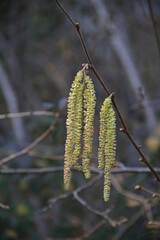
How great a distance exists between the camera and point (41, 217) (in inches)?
138

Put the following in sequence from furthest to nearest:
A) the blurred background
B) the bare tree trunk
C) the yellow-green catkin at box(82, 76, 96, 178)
A: the bare tree trunk, the blurred background, the yellow-green catkin at box(82, 76, 96, 178)

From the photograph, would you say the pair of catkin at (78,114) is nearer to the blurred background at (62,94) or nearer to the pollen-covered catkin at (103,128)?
the pollen-covered catkin at (103,128)

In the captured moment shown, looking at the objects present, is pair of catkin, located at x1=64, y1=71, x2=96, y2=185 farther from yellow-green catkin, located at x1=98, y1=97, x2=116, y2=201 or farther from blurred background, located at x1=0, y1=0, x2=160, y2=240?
blurred background, located at x1=0, y1=0, x2=160, y2=240

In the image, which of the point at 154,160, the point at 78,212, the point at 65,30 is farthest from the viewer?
the point at 65,30

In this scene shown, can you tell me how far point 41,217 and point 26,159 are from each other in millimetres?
1102

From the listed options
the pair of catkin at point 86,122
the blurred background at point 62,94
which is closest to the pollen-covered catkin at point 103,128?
the pair of catkin at point 86,122

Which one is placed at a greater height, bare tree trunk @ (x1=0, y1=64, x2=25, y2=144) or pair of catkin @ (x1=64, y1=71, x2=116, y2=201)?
bare tree trunk @ (x1=0, y1=64, x2=25, y2=144)

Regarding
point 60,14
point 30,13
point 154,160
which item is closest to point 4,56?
point 30,13

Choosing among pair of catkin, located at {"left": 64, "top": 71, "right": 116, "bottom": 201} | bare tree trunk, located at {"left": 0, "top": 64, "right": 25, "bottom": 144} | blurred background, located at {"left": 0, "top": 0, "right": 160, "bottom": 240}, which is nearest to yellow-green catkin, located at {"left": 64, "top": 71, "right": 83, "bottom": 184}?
pair of catkin, located at {"left": 64, "top": 71, "right": 116, "bottom": 201}

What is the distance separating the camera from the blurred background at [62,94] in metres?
2.23

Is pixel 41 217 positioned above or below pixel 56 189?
below

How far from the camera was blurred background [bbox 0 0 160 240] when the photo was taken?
2.23 meters

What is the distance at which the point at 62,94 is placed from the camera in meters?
6.09

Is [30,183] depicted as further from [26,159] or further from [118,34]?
[118,34]
